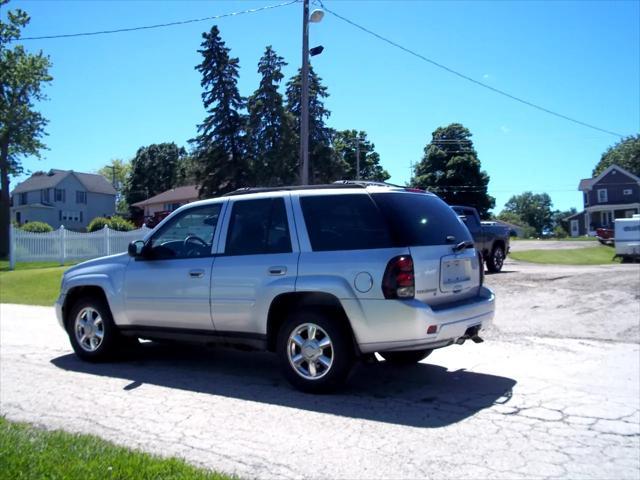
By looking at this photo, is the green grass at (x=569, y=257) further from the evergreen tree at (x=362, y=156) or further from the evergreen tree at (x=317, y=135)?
the evergreen tree at (x=362, y=156)

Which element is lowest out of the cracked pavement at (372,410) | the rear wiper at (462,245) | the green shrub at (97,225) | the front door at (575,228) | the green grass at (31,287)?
the cracked pavement at (372,410)

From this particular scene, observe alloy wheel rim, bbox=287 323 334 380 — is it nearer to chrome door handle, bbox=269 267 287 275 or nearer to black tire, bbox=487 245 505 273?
chrome door handle, bbox=269 267 287 275

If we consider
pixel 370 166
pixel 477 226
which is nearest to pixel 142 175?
pixel 370 166

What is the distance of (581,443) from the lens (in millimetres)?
4445

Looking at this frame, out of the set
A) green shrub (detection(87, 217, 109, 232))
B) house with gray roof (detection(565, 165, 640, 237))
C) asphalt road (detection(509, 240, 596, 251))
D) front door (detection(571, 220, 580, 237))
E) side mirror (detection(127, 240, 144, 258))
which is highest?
A: house with gray roof (detection(565, 165, 640, 237))

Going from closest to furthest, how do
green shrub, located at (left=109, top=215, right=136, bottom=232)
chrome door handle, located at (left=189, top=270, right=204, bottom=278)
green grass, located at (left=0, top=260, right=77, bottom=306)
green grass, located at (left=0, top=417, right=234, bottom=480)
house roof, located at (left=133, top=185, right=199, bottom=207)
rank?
green grass, located at (left=0, top=417, right=234, bottom=480) → chrome door handle, located at (left=189, top=270, right=204, bottom=278) → green grass, located at (left=0, top=260, right=77, bottom=306) → green shrub, located at (left=109, top=215, right=136, bottom=232) → house roof, located at (left=133, top=185, right=199, bottom=207)

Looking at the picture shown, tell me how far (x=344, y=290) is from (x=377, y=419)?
1.18m

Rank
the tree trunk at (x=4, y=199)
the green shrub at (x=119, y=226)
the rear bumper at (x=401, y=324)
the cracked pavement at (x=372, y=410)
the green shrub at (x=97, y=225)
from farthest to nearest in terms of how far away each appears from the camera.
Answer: the tree trunk at (x=4, y=199)
the green shrub at (x=97, y=225)
the green shrub at (x=119, y=226)
the rear bumper at (x=401, y=324)
the cracked pavement at (x=372, y=410)

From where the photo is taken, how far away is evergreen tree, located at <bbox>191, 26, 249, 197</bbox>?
127 feet

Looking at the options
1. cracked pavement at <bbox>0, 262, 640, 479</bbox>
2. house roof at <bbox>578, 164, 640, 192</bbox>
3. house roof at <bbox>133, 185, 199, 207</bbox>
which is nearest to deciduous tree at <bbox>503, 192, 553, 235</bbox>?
house roof at <bbox>578, 164, 640, 192</bbox>

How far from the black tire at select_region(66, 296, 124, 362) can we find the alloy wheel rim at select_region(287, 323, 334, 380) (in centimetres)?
267

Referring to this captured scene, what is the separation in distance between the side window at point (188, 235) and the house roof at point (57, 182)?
6655cm

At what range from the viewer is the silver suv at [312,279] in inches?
212

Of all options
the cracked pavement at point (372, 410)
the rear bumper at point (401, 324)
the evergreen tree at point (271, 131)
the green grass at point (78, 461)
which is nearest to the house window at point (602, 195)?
the evergreen tree at point (271, 131)
